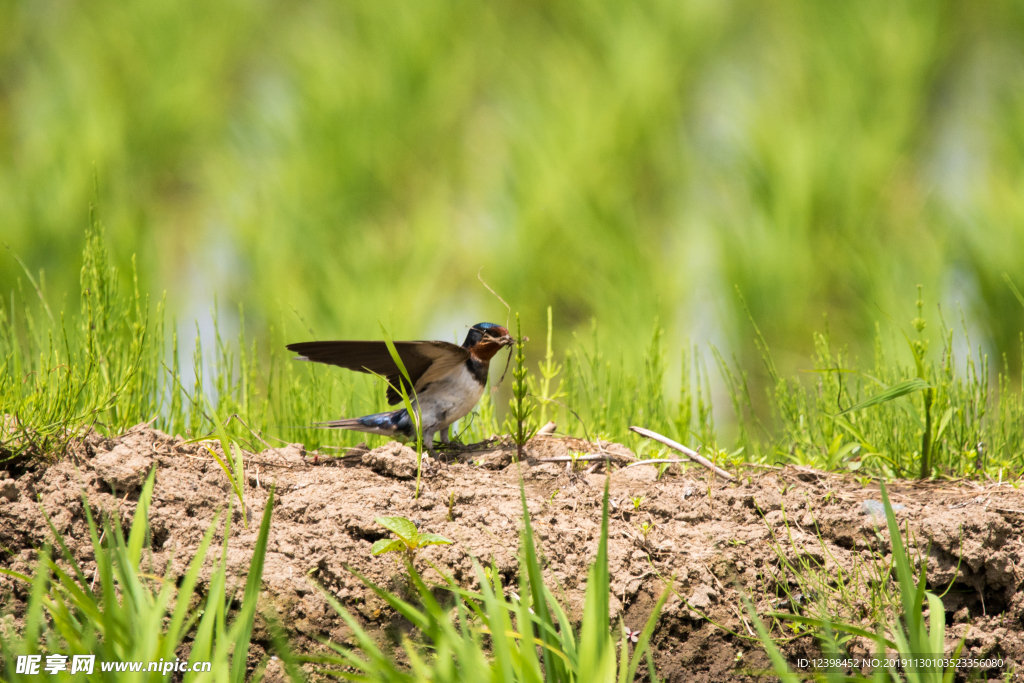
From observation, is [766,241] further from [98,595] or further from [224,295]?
[98,595]

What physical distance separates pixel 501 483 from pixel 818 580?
104cm

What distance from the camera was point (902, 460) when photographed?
320 centimetres

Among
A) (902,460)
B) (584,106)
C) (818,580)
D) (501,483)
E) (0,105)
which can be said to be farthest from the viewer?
(0,105)

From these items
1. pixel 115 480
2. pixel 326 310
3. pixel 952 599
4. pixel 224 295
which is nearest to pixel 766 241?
pixel 326 310

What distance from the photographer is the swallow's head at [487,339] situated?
315cm

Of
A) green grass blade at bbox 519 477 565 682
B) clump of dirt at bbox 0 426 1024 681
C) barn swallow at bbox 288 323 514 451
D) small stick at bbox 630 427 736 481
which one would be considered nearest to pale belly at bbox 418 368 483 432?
barn swallow at bbox 288 323 514 451

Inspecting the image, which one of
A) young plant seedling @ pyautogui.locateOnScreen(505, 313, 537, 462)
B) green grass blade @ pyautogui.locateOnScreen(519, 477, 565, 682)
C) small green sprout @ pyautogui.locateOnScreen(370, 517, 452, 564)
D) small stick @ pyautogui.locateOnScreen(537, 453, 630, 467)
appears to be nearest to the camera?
green grass blade @ pyautogui.locateOnScreen(519, 477, 565, 682)

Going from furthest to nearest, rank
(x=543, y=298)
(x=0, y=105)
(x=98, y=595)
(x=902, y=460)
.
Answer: (x=0, y=105) < (x=543, y=298) < (x=902, y=460) < (x=98, y=595)

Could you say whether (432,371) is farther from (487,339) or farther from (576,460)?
(576,460)

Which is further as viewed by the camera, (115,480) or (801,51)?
(801,51)

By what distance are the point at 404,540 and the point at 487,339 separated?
109 centimetres

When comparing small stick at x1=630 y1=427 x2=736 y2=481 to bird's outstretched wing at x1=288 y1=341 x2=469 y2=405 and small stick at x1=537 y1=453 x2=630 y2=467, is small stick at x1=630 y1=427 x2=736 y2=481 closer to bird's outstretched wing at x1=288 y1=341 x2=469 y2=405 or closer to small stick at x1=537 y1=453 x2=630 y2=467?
→ small stick at x1=537 y1=453 x2=630 y2=467

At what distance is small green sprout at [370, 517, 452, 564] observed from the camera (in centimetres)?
224

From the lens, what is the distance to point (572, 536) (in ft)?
8.15
